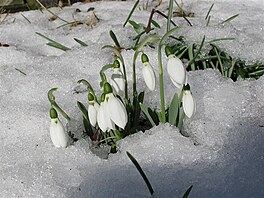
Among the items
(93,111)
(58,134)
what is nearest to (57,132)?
(58,134)

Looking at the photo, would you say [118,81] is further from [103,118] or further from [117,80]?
[103,118]

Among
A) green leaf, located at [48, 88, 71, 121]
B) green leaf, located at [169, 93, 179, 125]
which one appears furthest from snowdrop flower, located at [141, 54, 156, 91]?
green leaf, located at [48, 88, 71, 121]

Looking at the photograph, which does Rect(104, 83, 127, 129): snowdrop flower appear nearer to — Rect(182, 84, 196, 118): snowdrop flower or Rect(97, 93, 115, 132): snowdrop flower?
Rect(97, 93, 115, 132): snowdrop flower

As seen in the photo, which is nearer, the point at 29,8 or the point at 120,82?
the point at 120,82

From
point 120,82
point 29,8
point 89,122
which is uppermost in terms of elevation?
point 120,82

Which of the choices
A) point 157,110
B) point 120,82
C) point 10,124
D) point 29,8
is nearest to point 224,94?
point 157,110

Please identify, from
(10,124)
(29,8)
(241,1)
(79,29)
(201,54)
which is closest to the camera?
(10,124)

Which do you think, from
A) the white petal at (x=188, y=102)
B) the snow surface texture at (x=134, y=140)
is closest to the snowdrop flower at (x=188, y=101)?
the white petal at (x=188, y=102)

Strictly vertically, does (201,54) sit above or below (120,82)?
below

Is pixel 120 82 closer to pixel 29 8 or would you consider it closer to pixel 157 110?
pixel 157 110
